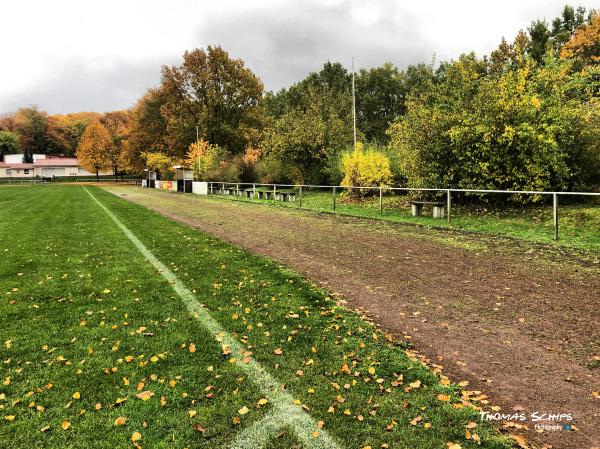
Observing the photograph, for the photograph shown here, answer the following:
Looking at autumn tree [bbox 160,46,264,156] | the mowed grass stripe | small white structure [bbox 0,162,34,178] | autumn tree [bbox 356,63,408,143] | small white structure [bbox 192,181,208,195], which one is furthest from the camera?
small white structure [bbox 0,162,34,178]

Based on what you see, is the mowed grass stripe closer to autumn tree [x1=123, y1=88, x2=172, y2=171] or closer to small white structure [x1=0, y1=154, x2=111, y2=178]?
autumn tree [x1=123, y1=88, x2=172, y2=171]

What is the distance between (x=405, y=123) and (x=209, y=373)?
15.6 meters

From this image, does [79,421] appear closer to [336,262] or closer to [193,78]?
[336,262]

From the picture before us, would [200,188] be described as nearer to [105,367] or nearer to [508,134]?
[508,134]

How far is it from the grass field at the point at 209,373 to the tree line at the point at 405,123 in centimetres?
1033

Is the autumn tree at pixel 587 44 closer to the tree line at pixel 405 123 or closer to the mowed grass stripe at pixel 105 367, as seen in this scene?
the tree line at pixel 405 123

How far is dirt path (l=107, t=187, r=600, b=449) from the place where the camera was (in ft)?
10.2

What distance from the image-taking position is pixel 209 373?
3455 millimetres

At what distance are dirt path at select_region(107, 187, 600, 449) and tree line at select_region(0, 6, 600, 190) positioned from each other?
5146 millimetres

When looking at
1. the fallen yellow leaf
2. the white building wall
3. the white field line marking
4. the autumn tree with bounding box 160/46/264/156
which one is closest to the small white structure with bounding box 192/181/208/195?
the autumn tree with bounding box 160/46/264/156

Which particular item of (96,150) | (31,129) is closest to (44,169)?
(31,129)

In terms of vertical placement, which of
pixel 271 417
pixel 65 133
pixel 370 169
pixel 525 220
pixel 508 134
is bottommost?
pixel 271 417

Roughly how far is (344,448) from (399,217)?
1210 cm

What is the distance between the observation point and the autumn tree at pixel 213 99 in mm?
50219
